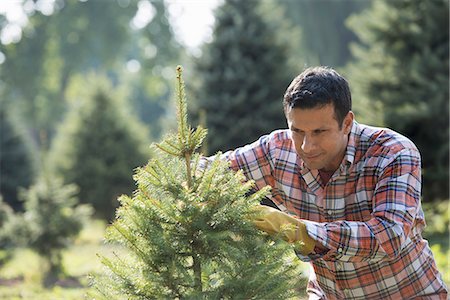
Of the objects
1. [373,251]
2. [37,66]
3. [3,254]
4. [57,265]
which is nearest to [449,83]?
[57,265]

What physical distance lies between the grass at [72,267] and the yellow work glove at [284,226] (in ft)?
11.2

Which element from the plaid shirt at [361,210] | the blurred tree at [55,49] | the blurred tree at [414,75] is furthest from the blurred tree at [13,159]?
the blurred tree at [55,49]

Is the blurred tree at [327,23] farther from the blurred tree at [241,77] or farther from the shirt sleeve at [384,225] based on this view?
the shirt sleeve at [384,225]

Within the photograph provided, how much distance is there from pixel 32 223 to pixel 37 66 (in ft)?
82.8

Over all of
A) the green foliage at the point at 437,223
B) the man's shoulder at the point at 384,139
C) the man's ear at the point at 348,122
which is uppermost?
the green foliage at the point at 437,223

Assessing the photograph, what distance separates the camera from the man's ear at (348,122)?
109 inches

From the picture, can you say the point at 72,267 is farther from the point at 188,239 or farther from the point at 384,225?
the point at 384,225

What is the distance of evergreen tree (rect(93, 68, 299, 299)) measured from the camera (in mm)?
2373

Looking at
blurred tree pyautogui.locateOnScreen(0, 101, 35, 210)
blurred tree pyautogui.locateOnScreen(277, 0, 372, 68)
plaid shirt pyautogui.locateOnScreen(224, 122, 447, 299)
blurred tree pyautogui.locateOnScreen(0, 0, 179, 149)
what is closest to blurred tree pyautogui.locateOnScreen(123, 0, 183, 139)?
blurred tree pyautogui.locateOnScreen(0, 0, 179, 149)

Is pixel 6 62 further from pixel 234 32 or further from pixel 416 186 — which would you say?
pixel 416 186

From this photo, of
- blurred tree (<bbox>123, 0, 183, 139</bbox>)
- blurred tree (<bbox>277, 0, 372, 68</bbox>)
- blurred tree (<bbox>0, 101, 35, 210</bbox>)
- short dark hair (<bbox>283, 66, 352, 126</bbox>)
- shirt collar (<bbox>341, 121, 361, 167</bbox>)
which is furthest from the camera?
blurred tree (<bbox>123, 0, 183, 139</bbox>)

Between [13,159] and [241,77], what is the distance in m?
5.39

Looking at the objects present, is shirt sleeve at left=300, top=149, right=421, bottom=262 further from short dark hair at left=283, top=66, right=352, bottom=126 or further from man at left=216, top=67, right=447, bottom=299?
short dark hair at left=283, top=66, right=352, bottom=126

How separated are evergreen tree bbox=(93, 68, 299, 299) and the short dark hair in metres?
0.44
